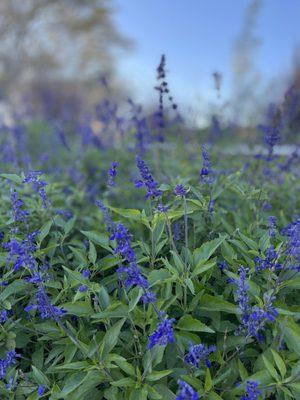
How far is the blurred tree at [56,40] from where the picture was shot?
26.6m

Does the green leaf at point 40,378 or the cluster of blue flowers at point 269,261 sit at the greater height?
the cluster of blue flowers at point 269,261

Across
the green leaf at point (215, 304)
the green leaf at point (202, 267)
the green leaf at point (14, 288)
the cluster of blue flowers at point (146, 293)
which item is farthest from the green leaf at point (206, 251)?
the green leaf at point (14, 288)

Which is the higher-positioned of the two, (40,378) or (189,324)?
(189,324)

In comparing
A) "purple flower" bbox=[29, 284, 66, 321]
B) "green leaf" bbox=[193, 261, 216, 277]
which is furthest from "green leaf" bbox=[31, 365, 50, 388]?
"green leaf" bbox=[193, 261, 216, 277]

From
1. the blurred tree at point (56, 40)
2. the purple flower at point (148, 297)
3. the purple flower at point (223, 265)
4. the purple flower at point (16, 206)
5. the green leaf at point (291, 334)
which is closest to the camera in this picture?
the purple flower at point (148, 297)

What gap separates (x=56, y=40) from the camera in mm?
29656

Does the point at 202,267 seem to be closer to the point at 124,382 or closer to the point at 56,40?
the point at 124,382

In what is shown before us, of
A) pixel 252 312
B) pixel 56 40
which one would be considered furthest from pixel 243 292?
pixel 56 40

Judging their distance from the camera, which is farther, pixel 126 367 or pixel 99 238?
pixel 99 238

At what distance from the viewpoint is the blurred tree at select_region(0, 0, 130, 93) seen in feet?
87.3

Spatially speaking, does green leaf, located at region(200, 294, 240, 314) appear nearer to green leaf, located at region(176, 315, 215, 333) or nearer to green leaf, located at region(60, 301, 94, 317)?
green leaf, located at region(176, 315, 215, 333)

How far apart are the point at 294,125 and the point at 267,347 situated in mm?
4023

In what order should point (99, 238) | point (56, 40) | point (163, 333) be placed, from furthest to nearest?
point (56, 40), point (99, 238), point (163, 333)

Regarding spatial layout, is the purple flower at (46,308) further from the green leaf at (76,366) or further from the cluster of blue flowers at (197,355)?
the cluster of blue flowers at (197,355)
